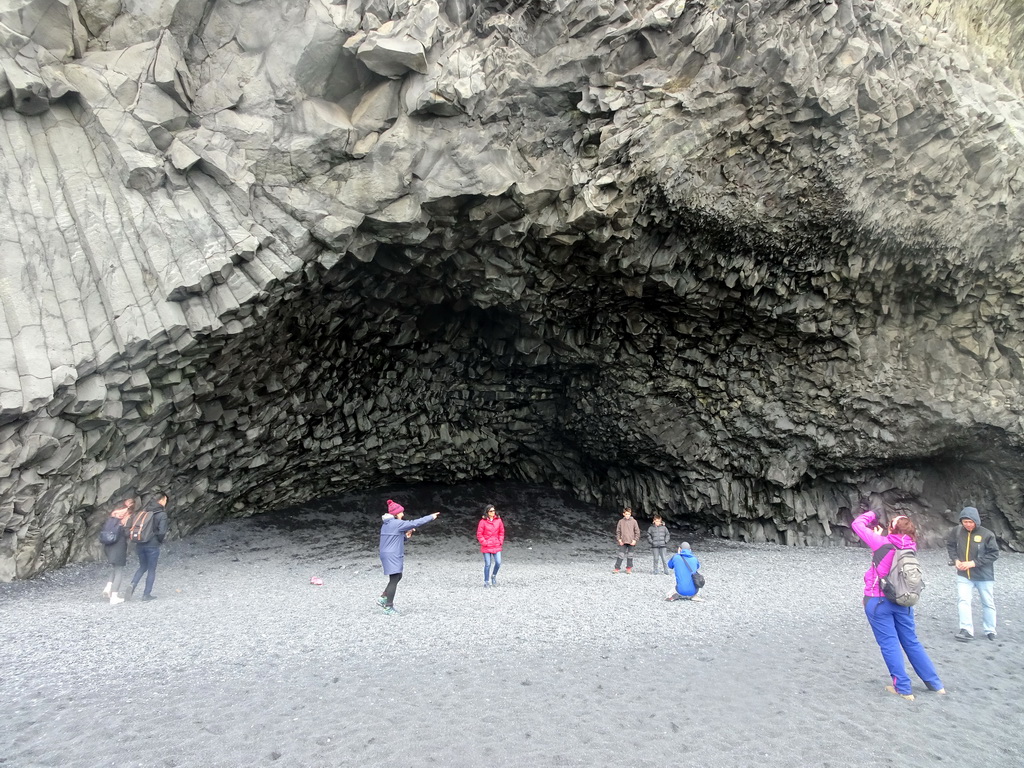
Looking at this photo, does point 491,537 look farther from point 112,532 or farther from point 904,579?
point 904,579

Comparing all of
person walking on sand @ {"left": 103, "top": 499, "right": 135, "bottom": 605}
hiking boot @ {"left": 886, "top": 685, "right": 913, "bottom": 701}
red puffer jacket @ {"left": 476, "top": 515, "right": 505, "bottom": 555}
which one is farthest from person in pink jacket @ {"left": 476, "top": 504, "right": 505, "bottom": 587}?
hiking boot @ {"left": 886, "top": 685, "right": 913, "bottom": 701}

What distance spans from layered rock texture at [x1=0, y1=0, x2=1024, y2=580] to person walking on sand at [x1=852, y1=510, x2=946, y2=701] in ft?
31.6

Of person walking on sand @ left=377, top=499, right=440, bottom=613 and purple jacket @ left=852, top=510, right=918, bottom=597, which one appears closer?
purple jacket @ left=852, top=510, right=918, bottom=597

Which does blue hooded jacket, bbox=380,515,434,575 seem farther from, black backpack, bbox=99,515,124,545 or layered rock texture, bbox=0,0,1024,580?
layered rock texture, bbox=0,0,1024,580

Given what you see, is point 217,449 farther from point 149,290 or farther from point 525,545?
point 525,545

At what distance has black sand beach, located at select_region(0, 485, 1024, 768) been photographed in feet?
15.3

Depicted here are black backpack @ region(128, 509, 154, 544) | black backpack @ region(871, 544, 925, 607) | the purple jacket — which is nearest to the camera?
black backpack @ region(871, 544, 925, 607)

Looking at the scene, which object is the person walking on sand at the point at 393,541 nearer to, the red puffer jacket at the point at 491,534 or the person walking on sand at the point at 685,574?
the red puffer jacket at the point at 491,534

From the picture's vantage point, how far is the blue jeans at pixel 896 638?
5.32 m

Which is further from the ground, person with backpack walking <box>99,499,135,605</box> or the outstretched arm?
the outstretched arm

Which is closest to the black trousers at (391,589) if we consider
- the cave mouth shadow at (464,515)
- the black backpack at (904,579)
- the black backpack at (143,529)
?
the black backpack at (143,529)

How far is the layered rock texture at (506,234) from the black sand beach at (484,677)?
14.6 feet

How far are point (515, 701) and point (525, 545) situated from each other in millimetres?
12742

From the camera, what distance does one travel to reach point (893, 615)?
534 cm
